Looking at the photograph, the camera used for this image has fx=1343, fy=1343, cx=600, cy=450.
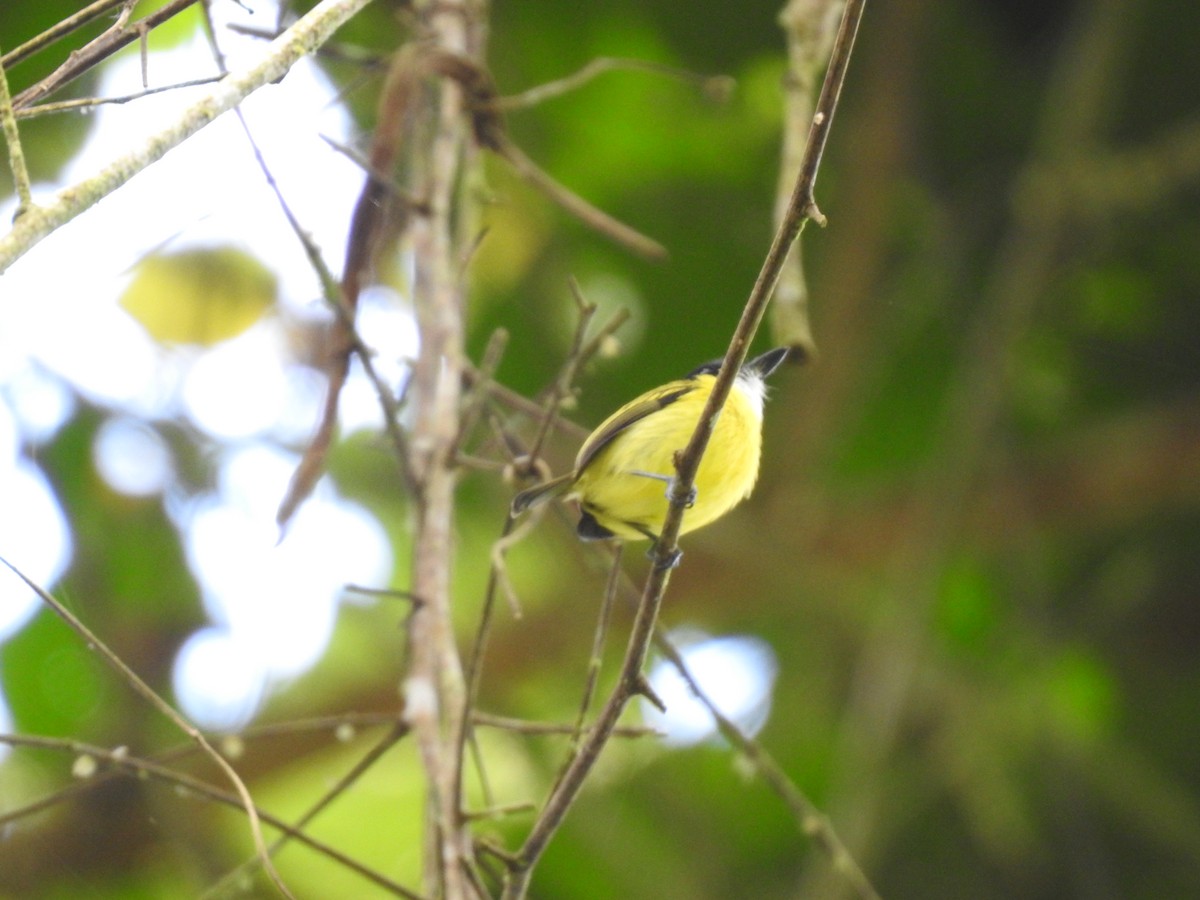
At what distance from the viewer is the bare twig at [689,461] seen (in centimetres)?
152

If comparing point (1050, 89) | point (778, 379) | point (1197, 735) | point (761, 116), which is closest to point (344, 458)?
point (778, 379)

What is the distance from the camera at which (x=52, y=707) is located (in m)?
5.32

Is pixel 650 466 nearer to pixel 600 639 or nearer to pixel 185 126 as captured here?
pixel 600 639

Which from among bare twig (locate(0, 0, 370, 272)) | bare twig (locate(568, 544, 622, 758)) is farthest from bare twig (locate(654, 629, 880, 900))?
bare twig (locate(0, 0, 370, 272))

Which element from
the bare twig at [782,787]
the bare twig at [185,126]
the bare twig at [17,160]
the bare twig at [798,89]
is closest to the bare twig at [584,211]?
the bare twig at [798,89]

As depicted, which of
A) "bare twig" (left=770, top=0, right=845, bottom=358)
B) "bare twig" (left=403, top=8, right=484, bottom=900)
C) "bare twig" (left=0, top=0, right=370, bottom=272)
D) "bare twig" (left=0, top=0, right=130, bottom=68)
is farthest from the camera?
"bare twig" (left=770, top=0, right=845, bottom=358)

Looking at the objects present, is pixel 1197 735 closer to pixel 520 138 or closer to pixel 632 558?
pixel 632 558

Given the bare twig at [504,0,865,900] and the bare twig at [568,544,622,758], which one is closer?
the bare twig at [504,0,865,900]

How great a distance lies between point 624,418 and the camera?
3.20 m

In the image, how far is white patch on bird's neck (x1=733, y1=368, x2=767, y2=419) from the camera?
Result: 3488 millimetres

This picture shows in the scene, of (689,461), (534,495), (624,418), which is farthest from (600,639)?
(624,418)

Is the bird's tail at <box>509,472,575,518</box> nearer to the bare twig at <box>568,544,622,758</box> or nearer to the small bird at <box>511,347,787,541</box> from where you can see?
the small bird at <box>511,347,787,541</box>

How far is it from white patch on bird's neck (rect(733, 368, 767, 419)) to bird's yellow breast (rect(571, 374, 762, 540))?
0.17 m

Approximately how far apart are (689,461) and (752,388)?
1.81 metres
